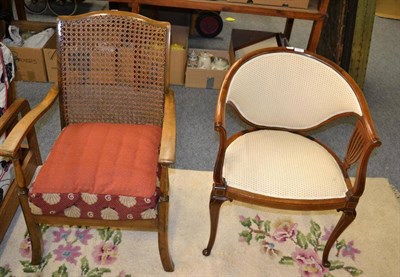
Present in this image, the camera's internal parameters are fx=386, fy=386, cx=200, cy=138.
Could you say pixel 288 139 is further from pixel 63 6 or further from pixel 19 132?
pixel 63 6

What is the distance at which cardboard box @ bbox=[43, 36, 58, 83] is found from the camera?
103 inches

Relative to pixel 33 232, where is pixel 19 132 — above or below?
above

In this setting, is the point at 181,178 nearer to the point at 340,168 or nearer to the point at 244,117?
the point at 244,117

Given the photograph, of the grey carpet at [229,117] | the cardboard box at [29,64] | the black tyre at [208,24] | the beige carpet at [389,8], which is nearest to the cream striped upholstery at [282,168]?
the grey carpet at [229,117]

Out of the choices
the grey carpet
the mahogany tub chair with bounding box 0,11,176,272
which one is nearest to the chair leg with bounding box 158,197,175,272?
the mahogany tub chair with bounding box 0,11,176,272

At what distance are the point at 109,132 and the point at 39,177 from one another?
35 cm

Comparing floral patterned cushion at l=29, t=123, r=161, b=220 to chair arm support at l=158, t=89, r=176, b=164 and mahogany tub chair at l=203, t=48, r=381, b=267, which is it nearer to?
chair arm support at l=158, t=89, r=176, b=164

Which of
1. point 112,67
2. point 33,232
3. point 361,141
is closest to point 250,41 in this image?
point 112,67

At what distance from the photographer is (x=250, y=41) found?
117 inches

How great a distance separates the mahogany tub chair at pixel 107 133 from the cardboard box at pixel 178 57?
99 centimetres

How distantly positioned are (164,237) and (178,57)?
4.99 feet

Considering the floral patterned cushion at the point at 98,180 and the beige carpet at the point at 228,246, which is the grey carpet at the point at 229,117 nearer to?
the beige carpet at the point at 228,246

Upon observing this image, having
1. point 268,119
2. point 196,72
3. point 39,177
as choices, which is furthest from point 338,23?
point 39,177

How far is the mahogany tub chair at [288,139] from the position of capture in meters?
1.52
